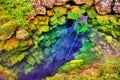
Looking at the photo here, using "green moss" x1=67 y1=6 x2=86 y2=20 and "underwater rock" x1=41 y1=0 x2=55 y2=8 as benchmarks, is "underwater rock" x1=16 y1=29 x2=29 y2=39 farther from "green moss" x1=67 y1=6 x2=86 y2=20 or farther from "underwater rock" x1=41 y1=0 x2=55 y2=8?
"green moss" x1=67 y1=6 x2=86 y2=20

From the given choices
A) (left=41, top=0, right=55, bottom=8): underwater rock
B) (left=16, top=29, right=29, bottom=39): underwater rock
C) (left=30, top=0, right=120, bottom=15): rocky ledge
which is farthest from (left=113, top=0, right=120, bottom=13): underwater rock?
(left=16, top=29, right=29, bottom=39): underwater rock

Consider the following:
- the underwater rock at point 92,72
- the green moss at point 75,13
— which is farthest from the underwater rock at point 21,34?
the underwater rock at point 92,72

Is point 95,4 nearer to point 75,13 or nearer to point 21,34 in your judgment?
point 75,13

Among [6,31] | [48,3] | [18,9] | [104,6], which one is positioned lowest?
[6,31]

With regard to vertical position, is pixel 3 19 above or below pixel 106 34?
above

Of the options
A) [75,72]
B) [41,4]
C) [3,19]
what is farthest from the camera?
[41,4]

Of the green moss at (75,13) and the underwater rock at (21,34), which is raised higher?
the green moss at (75,13)

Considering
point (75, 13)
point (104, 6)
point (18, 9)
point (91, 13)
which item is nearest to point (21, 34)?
point (18, 9)

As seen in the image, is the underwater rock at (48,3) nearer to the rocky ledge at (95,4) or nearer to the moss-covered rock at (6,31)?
the rocky ledge at (95,4)

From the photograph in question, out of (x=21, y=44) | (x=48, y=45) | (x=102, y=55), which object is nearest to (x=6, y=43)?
(x=21, y=44)

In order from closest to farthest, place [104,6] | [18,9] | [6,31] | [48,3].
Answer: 1. [6,31]
2. [18,9]
3. [48,3]
4. [104,6]

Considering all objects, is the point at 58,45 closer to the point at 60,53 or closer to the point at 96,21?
the point at 60,53
